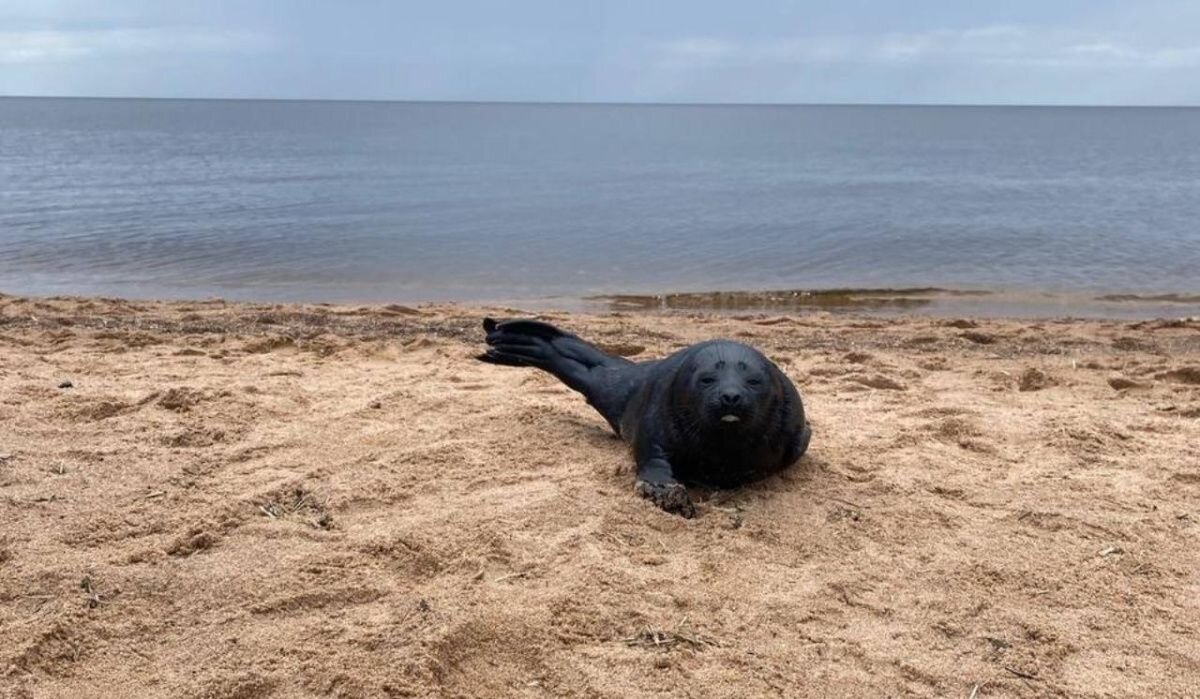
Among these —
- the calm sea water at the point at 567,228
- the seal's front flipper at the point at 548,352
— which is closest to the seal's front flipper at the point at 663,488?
the seal's front flipper at the point at 548,352

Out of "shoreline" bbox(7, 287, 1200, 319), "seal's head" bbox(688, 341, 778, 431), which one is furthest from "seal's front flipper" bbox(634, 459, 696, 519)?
"shoreline" bbox(7, 287, 1200, 319)

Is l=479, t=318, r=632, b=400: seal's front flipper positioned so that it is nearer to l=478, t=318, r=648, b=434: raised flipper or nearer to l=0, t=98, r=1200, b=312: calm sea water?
l=478, t=318, r=648, b=434: raised flipper

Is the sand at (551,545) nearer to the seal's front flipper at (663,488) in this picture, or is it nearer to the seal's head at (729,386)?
the seal's front flipper at (663,488)

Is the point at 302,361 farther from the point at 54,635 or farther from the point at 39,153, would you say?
the point at 39,153

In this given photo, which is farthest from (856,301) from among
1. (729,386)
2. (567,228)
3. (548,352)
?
(729,386)

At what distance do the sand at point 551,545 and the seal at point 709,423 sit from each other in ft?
0.41

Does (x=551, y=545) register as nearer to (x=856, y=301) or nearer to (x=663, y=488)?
(x=663, y=488)

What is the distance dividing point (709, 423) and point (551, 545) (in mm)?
870

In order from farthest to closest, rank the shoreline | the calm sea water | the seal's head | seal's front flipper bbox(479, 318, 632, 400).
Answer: the calm sea water, the shoreline, seal's front flipper bbox(479, 318, 632, 400), the seal's head

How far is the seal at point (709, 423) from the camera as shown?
4340mm

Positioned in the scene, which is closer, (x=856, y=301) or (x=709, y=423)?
(x=709, y=423)

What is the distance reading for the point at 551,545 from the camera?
13.0 feet

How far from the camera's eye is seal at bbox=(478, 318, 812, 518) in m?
4.34

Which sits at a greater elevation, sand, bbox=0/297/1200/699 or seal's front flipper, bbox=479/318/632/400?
seal's front flipper, bbox=479/318/632/400
